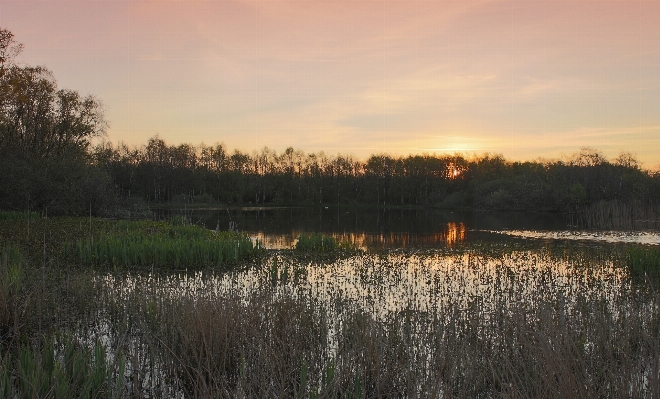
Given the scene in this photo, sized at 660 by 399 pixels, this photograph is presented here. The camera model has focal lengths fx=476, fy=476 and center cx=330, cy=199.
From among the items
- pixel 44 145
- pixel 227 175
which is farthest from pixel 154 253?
pixel 227 175

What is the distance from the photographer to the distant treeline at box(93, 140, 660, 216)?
55119mm

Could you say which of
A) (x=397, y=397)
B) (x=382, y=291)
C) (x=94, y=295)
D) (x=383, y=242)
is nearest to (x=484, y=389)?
(x=397, y=397)

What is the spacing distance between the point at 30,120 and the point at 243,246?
31.6 m

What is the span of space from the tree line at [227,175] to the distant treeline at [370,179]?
0.17 m

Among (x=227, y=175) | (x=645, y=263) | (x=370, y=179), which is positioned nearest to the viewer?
(x=645, y=263)

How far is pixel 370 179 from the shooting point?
84.1 metres

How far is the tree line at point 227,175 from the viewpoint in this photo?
1222 inches

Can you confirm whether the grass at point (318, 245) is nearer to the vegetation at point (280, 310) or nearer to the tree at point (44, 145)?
the vegetation at point (280, 310)

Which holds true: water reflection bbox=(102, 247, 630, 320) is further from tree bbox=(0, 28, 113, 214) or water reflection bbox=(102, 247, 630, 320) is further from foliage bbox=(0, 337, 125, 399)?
tree bbox=(0, 28, 113, 214)

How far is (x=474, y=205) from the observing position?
65.2 metres

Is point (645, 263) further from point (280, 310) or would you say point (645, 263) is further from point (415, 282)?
point (280, 310)

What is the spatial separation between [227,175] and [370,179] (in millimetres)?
24944

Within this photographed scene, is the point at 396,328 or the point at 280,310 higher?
the point at 280,310

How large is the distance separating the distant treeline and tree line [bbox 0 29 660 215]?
17 centimetres
